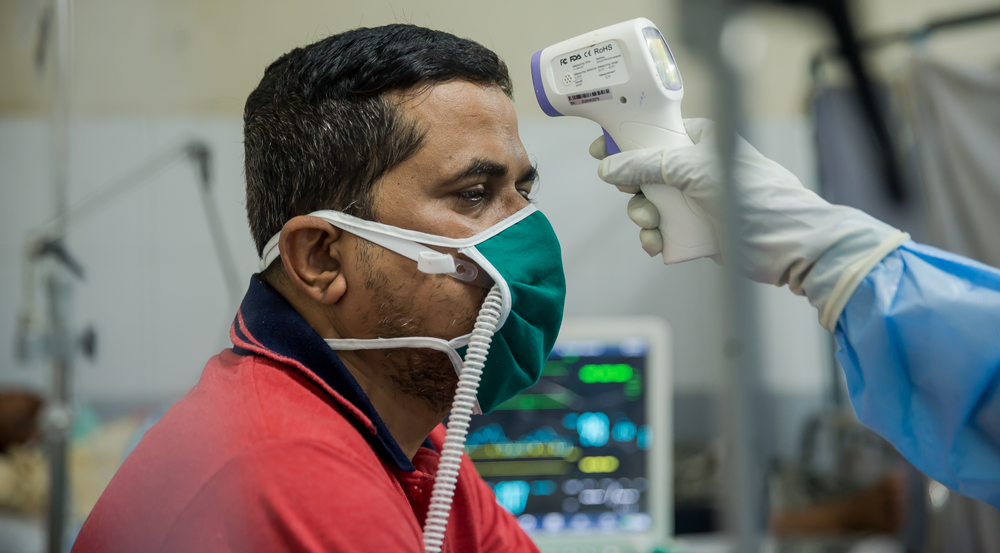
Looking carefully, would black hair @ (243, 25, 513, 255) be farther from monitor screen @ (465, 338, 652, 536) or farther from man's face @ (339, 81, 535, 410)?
monitor screen @ (465, 338, 652, 536)

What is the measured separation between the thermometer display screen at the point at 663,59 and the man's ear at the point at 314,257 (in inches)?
14.4

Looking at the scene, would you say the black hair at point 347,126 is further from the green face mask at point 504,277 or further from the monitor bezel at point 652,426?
the monitor bezel at point 652,426

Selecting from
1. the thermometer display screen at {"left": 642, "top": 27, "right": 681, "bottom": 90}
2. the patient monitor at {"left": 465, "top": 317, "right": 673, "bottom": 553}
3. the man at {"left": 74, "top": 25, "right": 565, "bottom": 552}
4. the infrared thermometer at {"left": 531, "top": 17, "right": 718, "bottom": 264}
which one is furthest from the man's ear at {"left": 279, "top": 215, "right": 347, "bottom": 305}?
the patient monitor at {"left": 465, "top": 317, "right": 673, "bottom": 553}

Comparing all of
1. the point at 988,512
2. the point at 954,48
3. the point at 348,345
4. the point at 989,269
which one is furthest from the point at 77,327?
the point at 954,48

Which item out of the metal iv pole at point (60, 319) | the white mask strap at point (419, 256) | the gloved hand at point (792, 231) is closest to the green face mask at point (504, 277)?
the white mask strap at point (419, 256)

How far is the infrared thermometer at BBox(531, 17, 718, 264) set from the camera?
67 cm

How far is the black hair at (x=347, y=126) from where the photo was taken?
70 cm

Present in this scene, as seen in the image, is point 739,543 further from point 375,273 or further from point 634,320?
point 634,320

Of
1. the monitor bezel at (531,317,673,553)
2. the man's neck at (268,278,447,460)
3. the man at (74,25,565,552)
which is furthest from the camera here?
the monitor bezel at (531,317,673,553)

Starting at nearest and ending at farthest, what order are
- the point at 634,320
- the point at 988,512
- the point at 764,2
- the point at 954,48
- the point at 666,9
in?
the point at 764,2 → the point at 666,9 → the point at 634,320 → the point at 988,512 → the point at 954,48

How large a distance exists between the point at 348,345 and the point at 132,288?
0.70ft

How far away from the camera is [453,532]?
32.0 inches

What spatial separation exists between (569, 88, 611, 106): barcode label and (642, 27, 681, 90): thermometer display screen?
0.05 m

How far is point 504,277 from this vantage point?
0.73 m
